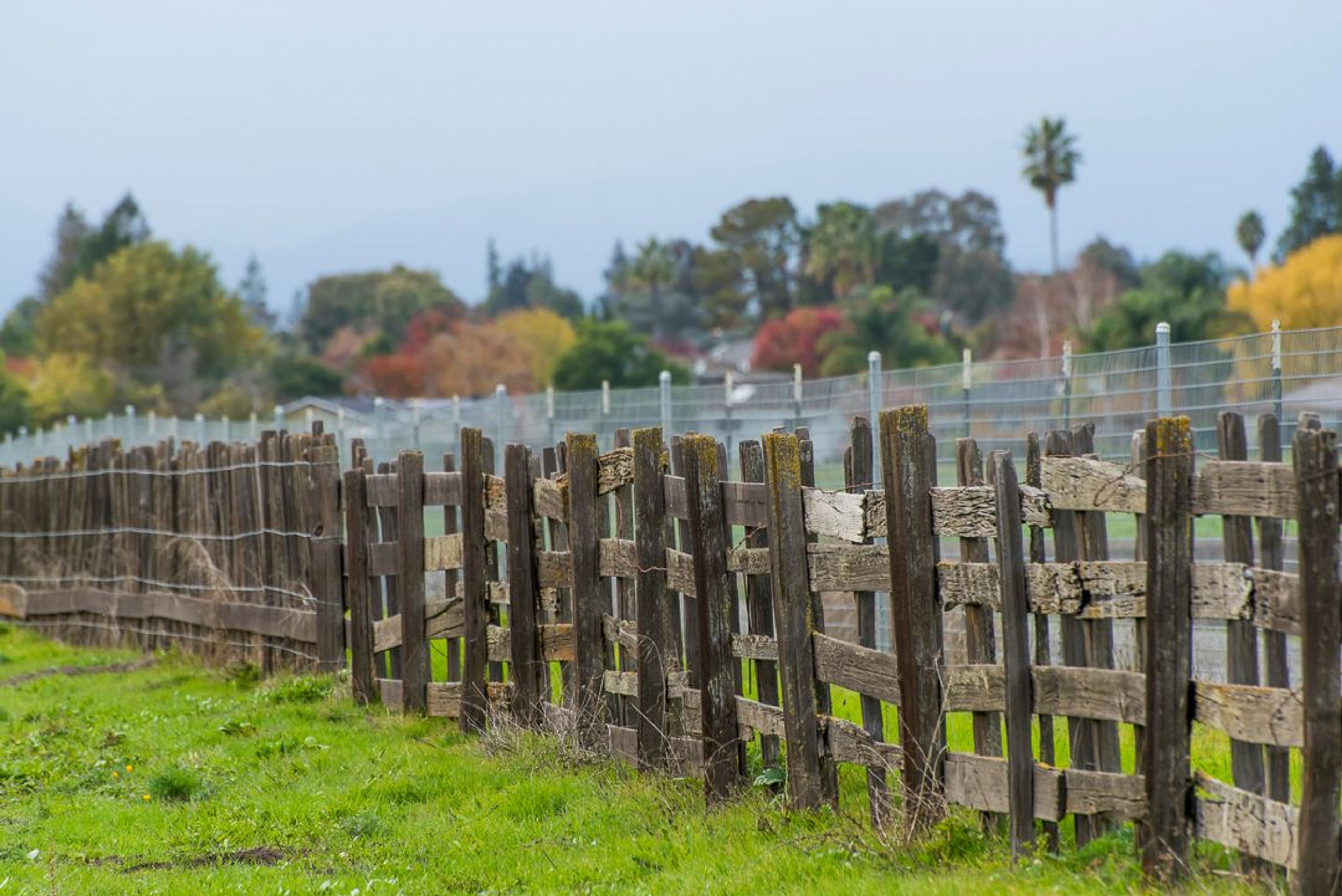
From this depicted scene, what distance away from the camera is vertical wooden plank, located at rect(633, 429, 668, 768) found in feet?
27.6

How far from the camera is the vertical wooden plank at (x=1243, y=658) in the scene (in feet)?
17.6

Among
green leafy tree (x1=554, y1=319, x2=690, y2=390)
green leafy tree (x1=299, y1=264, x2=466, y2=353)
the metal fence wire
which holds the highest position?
green leafy tree (x1=299, y1=264, x2=466, y2=353)

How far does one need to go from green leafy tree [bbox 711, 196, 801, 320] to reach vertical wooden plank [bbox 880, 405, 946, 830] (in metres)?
97.7

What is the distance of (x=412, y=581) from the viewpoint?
1089cm

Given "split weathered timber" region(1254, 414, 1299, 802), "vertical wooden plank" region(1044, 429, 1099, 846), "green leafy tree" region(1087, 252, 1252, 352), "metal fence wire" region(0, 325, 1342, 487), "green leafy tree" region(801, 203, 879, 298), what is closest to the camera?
"split weathered timber" region(1254, 414, 1299, 802)

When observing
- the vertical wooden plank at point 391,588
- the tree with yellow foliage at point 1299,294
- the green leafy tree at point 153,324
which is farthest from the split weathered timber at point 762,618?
the green leafy tree at point 153,324

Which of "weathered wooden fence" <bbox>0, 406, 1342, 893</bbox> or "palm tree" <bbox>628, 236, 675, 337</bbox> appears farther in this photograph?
"palm tree" <bbox>628, 236, 675, 337</bbox>

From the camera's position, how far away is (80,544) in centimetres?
1783

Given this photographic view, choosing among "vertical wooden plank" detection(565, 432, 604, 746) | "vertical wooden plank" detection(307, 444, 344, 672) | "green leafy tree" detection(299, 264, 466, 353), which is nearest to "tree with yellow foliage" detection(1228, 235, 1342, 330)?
"vertical wooden plank" detection(307, 444, 344, 672)

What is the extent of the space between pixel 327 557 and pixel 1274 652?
26.5 feet

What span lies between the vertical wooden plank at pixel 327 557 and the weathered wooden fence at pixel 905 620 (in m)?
0.24

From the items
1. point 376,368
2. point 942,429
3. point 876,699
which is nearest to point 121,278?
point 376,368

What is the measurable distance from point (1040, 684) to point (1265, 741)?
102cm

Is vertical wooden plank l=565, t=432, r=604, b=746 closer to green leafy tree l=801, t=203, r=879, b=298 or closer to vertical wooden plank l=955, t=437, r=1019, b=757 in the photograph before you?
vertical wooden plank l=955, t=437, r=1019, b=757
